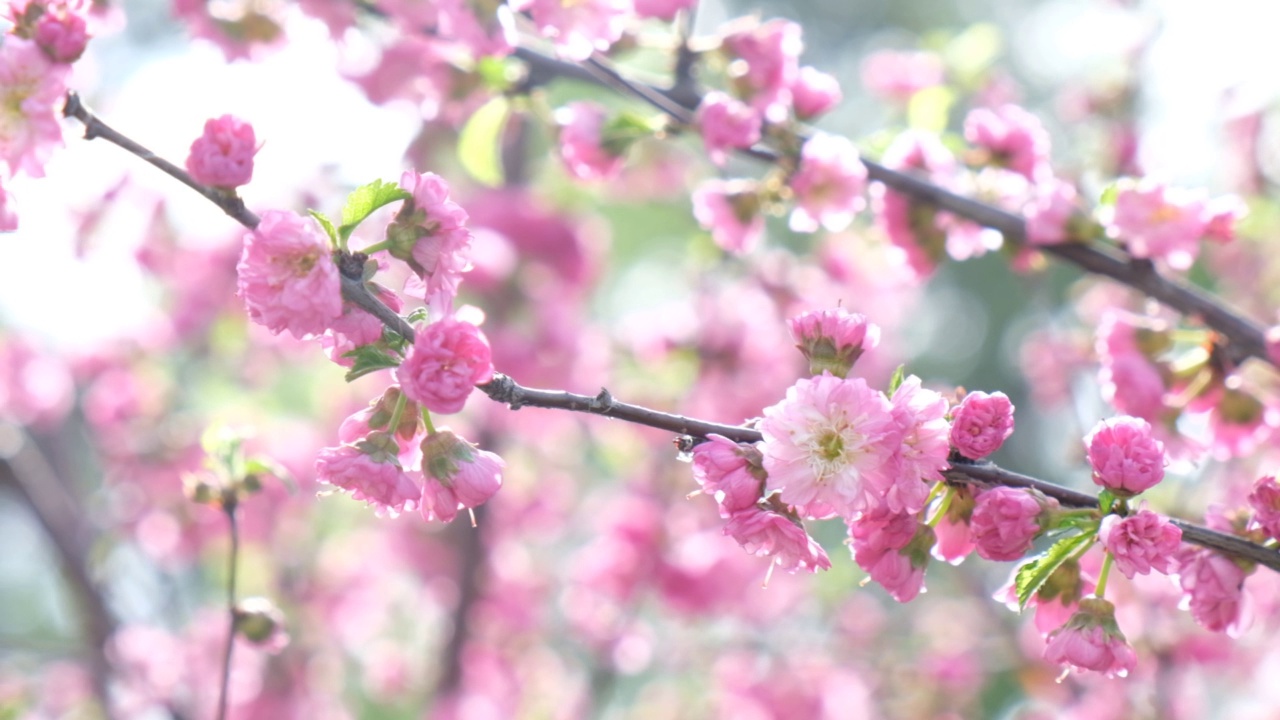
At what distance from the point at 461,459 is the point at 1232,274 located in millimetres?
2616

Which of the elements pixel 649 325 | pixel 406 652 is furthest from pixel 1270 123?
pixel 406 652

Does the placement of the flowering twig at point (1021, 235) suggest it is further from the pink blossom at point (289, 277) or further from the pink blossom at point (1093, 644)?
the pink blossom at point (289, 277)

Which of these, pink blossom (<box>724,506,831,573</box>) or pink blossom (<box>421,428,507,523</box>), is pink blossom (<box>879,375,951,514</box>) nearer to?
pink blossom (<box>724,506,831,573</box>)

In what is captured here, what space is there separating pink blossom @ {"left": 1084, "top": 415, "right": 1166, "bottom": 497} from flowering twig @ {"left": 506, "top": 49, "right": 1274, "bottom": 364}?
581 mm

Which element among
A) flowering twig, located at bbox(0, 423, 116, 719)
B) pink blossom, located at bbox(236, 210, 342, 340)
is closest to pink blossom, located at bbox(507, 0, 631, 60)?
pink blossom, located at bbox(236, 210, 342, 340)

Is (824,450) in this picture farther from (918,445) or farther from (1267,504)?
(1267,504)

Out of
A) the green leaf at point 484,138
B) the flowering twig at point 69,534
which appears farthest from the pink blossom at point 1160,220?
the flowering twig at point 69,534

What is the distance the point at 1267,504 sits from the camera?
1016 mm

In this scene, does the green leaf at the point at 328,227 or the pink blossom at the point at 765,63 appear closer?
the green leaf at the point at 328,227

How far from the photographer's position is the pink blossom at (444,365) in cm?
89

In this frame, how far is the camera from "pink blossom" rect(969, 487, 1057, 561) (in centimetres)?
94

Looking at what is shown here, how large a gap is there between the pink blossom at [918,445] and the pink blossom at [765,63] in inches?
33.3

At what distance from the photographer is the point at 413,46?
197 cm

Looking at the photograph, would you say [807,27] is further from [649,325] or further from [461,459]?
[461,459]
